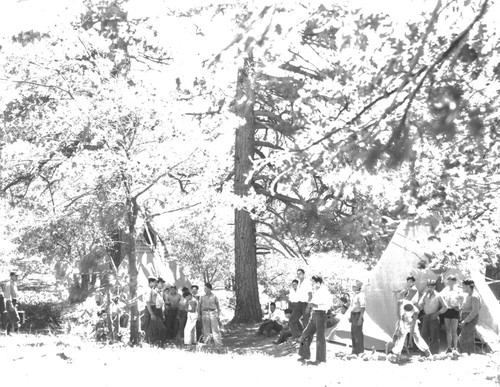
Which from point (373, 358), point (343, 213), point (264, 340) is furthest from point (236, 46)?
point (343, 213)

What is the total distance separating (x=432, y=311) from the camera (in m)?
13.2

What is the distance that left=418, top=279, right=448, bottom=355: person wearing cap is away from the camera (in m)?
13.2

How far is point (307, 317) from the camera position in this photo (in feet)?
49.0

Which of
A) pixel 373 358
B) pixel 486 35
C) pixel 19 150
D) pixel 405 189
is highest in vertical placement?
pixel 19 150

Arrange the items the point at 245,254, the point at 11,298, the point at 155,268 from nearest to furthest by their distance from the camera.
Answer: the point at 11,298 < the point at 245,254 < the point at 155,268

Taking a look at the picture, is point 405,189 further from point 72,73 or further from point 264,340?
point 264,340

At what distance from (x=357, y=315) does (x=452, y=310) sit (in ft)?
5.33

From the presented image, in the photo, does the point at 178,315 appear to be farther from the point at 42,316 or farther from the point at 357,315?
the point at 42,316

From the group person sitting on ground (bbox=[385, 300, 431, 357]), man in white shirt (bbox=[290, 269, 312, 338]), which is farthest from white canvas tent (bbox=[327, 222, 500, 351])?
person sitting on ground (bbox=[385, 300, 431, 357])

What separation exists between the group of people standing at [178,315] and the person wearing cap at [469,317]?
187 inches

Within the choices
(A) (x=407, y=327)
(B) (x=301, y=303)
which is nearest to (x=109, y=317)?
(B) (x=301, y=303)

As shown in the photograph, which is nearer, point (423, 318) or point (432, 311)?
point (432, 311)

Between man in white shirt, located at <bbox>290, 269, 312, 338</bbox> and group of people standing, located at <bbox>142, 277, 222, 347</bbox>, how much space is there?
1.53 metres

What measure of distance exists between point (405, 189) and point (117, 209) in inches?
297
